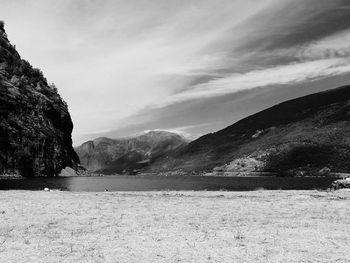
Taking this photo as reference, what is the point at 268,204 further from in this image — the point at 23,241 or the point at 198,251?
the point at 23,241

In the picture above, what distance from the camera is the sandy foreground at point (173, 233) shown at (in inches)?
651

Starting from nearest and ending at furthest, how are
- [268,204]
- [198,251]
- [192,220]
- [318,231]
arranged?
1. [198,251]
2. [318,231]
3. [192,220]
4. [268,204]

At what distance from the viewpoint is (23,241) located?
19031 mm

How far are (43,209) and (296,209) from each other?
2055cm

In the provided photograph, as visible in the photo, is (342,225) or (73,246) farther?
(342,225)

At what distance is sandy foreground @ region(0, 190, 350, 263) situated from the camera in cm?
1655

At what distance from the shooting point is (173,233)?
2153 cm

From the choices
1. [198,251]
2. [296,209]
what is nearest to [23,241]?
[198,251]

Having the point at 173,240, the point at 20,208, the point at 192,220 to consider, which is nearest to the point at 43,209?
the point at 20,208

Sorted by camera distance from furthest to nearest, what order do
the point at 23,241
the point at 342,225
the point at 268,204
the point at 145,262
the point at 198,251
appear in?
the point at 268,204
the point at 342,225
the point at 23,241
the point at 198,251
the point at 145,262

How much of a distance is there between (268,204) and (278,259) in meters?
21.0

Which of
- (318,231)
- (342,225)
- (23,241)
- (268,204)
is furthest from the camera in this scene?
(268,204)

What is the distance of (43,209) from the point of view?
3139 centimetres

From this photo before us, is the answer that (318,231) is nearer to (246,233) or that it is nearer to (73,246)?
(246,233)
